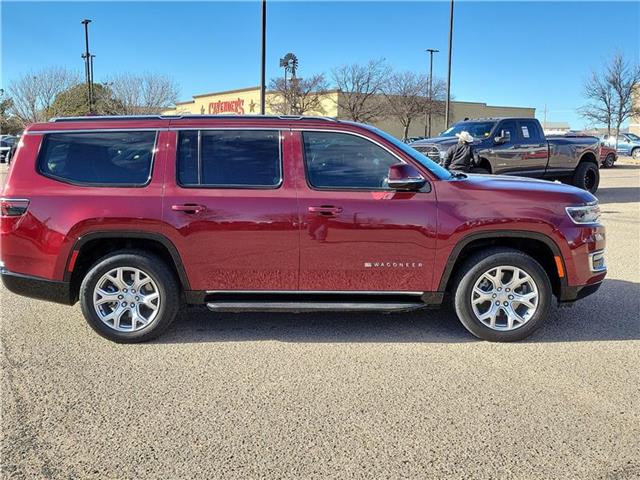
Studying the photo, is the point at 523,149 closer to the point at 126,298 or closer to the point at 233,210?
the point at 233,210

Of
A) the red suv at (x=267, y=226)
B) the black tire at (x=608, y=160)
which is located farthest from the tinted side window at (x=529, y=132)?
the black tire at (x=608, y=160)

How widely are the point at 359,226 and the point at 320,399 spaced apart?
1421 millimetres

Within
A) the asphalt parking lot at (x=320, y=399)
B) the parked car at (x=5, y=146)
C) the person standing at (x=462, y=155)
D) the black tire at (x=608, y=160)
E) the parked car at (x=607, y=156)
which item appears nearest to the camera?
the asphalt parking lot at (x=320, y=399)

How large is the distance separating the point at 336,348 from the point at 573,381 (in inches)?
68.4

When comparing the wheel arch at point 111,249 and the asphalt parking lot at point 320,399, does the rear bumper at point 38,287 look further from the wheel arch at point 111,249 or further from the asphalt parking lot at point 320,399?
the asphalt parking lot at point 320,399

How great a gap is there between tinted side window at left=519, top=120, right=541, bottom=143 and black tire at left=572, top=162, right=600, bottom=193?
1808 mm

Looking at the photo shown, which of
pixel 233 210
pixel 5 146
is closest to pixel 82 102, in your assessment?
pixel 5 146

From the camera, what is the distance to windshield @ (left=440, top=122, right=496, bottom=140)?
12.8 meters

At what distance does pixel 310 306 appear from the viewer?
4418 millimetres

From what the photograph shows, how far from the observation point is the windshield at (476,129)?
41.8ft

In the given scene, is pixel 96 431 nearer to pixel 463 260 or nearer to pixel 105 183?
pixel 105 183

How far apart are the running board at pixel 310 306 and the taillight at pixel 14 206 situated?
1.67 meters

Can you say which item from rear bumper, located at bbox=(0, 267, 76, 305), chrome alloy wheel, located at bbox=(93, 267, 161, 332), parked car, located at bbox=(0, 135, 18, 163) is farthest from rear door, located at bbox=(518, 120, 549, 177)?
parked car, located at bbox=(0, 135, 18, 163)

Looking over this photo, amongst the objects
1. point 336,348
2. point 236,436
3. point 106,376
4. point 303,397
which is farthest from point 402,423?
point 106,376
